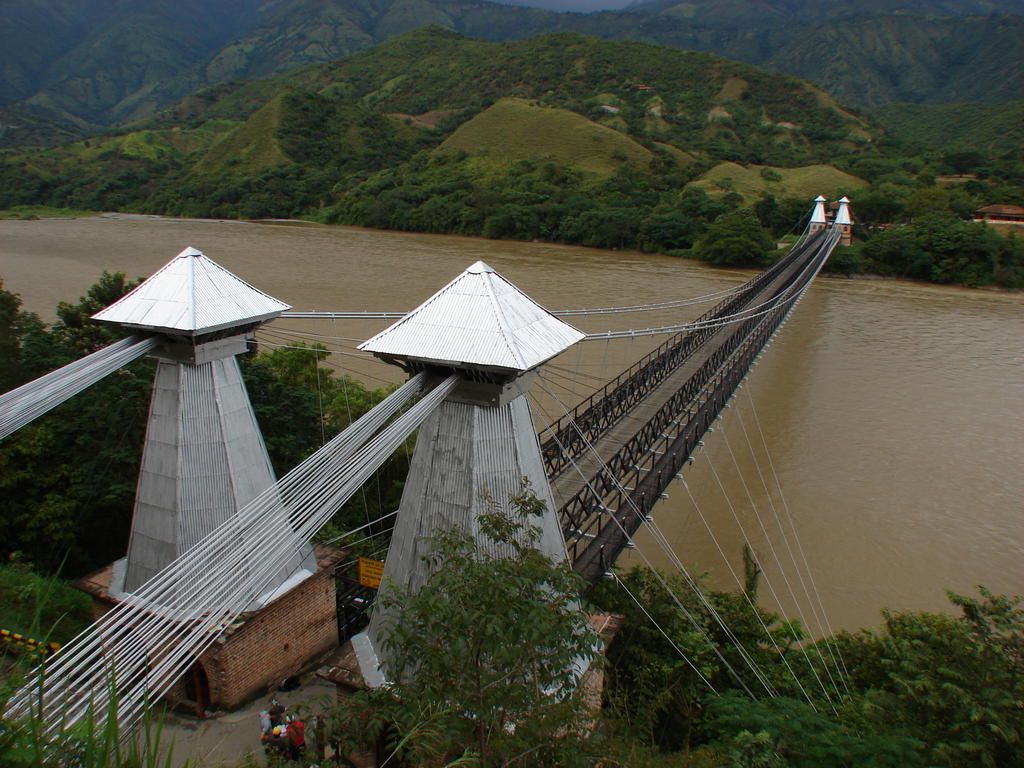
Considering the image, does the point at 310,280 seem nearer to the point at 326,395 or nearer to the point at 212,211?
the point at 326,395

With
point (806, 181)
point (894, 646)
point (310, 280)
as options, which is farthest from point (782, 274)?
point (806, 181)

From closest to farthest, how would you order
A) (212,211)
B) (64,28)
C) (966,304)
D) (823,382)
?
(823,382), (966,304), (212,211), (64,28)

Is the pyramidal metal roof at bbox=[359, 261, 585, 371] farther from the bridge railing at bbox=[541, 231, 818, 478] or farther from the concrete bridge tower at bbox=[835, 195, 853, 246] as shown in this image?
the concrete bridge tower at bbox=[835, 195, 853, 246]

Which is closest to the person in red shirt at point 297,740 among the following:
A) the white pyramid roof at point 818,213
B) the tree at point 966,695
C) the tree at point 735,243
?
the tree at point 966,695

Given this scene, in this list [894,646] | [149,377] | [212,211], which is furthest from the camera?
[212,211]

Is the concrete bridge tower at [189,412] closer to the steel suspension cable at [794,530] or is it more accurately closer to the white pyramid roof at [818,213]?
the steel suspension cable at [794,530]

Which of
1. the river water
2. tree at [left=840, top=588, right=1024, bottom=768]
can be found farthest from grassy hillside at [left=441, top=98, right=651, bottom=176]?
tree at [left=840, top=588, right=1024, bottom=768]

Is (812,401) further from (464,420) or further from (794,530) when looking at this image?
(464,420)
